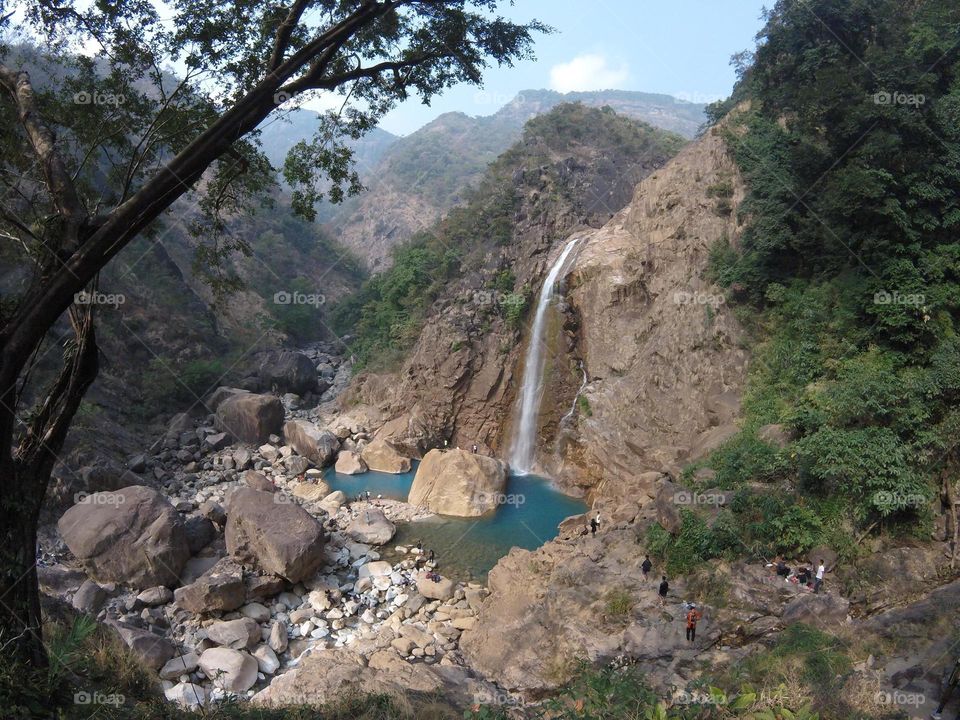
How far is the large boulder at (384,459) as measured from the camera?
22.1 m

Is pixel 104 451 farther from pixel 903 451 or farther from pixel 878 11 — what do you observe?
pixel 878 11

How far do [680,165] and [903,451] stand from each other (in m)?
14.3

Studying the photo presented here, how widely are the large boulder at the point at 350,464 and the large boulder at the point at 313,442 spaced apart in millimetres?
521

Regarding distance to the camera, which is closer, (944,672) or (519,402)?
(944,672)

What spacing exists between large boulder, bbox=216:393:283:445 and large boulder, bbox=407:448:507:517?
7148 millimetres

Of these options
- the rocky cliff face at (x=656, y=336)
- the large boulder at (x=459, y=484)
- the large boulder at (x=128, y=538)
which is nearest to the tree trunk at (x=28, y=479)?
the large boulder at (x=128, y=538)

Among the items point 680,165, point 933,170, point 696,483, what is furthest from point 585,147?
point 696,483

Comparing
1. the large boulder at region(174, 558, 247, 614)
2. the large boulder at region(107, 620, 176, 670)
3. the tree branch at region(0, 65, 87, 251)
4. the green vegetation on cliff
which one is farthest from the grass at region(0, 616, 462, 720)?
the green vegetation on cliff

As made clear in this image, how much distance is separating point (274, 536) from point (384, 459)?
8.34 metres

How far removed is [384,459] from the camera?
73.0 ft

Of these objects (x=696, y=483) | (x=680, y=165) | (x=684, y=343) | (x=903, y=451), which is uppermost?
(x=680, y=165)

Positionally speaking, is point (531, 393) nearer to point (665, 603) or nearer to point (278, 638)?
point (665, 603)

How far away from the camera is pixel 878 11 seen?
647 inches

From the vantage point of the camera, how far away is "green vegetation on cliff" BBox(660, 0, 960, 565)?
10922 millimetres
